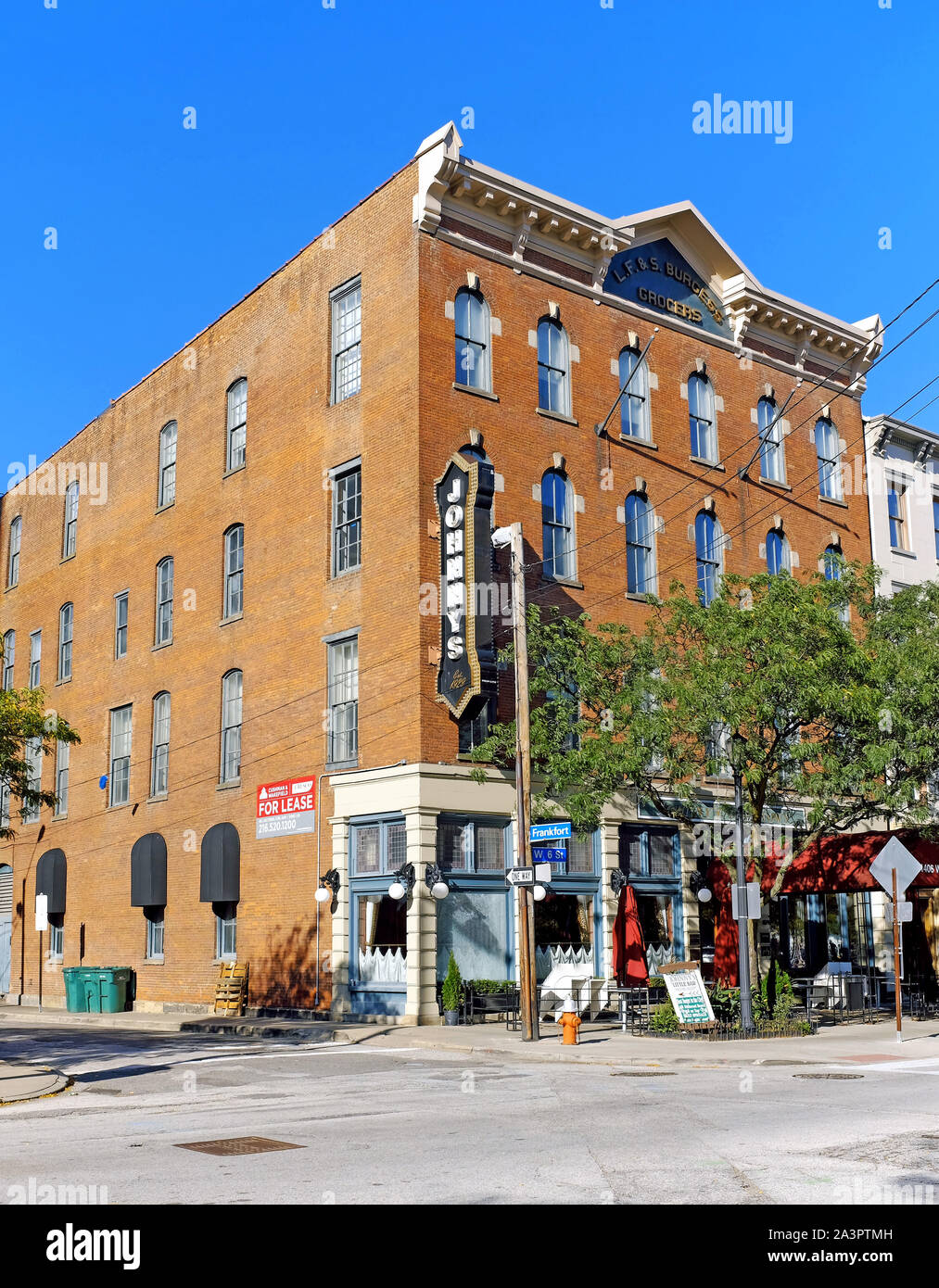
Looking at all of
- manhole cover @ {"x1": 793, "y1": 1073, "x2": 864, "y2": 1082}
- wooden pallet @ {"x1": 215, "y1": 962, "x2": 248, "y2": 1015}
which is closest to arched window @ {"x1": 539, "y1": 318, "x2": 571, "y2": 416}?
wooden pallet @ {"x1": 215, "y1": 962, "x2": 248, "y2": 1015}

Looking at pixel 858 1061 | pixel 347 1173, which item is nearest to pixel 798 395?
pixel 858 1061

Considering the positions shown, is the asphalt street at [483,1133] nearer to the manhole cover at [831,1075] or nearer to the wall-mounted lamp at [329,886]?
the manhole cover at [831,1075]

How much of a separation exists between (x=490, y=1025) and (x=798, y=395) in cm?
2072

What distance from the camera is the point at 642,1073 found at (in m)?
17.5

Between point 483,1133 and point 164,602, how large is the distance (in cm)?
2838

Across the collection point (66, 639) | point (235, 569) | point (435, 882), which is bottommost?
point (435, 882)

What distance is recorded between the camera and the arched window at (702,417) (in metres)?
34.6

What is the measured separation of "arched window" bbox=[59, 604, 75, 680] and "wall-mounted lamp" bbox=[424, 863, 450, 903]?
21.6m

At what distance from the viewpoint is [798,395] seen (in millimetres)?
37594

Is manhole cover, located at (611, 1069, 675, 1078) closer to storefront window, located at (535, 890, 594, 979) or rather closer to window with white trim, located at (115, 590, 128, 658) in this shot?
storefront window, located at (535, 890, 594, 979)

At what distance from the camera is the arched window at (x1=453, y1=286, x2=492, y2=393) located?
29.1 metres

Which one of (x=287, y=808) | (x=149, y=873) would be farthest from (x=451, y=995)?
(x=149, y=873)

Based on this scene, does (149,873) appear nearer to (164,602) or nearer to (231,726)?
(231,726)

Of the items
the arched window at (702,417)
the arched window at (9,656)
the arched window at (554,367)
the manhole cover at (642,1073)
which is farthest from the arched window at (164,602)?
the manhole cover at (642,1073)
